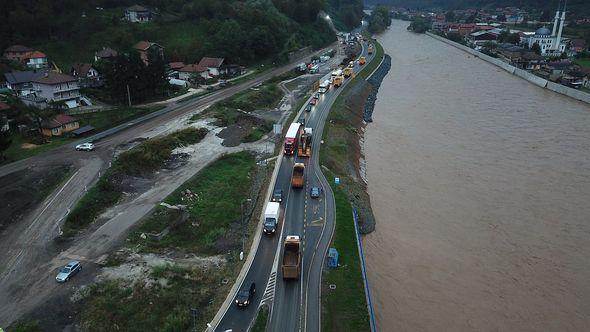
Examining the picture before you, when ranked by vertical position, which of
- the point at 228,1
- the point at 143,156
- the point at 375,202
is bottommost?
the point at 375,202

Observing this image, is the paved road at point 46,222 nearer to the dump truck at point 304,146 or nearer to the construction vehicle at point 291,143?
the construction vehicle at point 291,143

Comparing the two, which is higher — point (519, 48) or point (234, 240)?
point (519, 48)

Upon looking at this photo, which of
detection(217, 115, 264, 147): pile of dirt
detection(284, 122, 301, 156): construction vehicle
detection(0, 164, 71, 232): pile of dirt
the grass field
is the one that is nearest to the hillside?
detection(217, 115, 264, 147): pile of dirt

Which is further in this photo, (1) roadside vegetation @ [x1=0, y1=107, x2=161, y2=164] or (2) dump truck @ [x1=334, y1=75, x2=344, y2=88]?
(2) dump truck @ [x1=334, y1=75, x2=344, y2=88]

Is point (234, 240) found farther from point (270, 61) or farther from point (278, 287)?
point (270, 61)

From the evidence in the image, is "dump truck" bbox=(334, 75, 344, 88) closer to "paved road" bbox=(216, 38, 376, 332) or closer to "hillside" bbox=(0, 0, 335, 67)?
"hillside" bbox=(0, 0, 335, 67)

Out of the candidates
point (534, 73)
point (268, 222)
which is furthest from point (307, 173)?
point (534, 73)

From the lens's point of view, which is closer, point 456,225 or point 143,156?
point 456,225
